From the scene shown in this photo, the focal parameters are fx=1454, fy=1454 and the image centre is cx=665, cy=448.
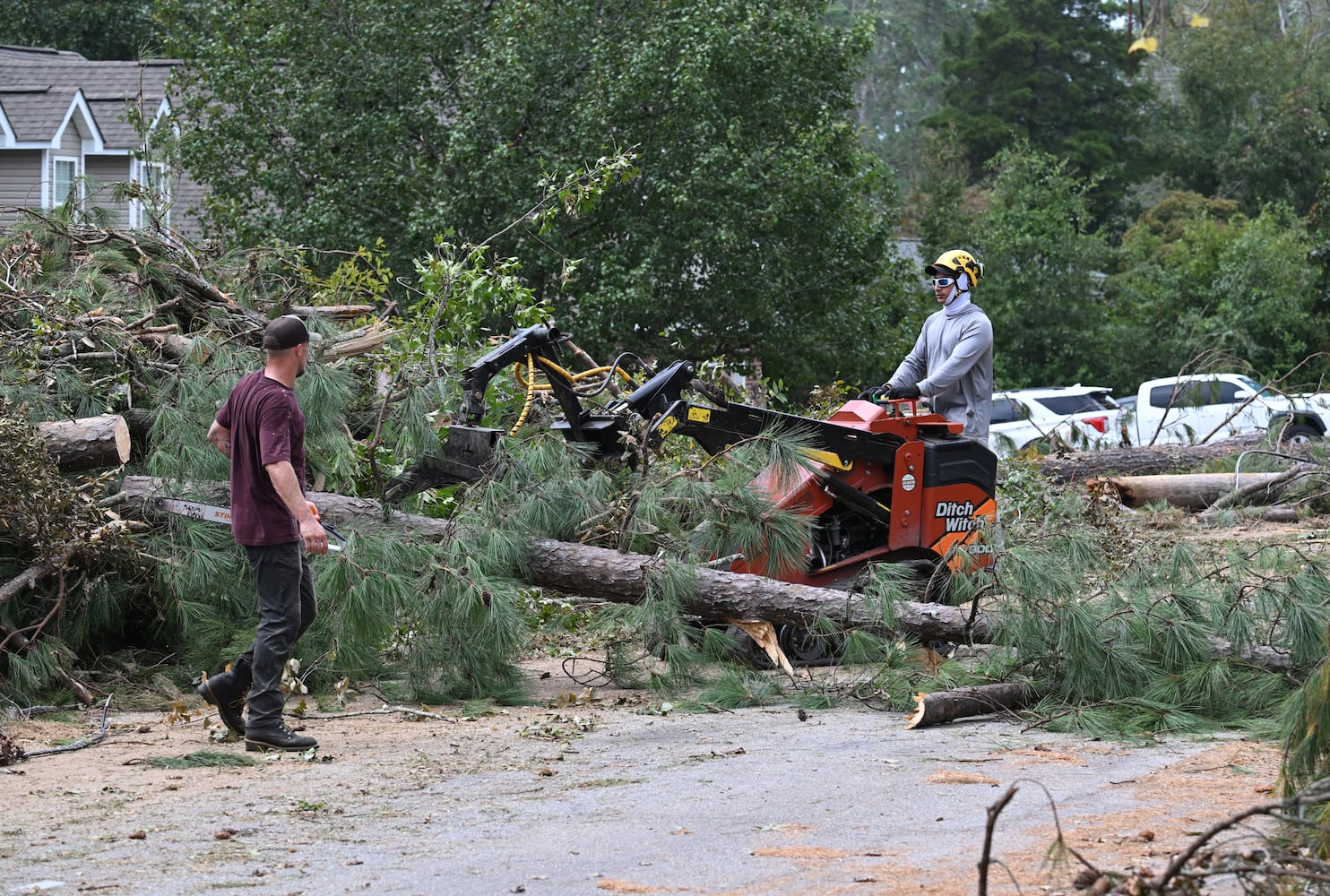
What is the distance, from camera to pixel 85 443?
23.4ft

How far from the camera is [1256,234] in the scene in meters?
30.5

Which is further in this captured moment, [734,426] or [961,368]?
[961,368]

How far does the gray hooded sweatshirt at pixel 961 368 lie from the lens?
8.22 meters

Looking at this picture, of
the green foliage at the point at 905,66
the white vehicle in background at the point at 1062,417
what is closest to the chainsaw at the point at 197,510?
the white vehicle in background at the point at 1062,417

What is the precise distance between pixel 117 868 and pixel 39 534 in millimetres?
3061

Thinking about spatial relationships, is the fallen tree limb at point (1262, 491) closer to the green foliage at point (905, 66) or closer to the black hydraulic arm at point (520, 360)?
the black hydraulic arm at point (520, 360)

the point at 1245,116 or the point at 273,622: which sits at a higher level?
the point at 1245,116

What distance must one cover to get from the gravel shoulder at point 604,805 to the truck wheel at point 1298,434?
12050 millimetres

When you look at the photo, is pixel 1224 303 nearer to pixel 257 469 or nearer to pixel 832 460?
pixel 832 460

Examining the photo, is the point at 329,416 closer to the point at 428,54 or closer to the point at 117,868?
the point at 117,868

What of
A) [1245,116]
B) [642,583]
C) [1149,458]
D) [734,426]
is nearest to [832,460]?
[734,426]

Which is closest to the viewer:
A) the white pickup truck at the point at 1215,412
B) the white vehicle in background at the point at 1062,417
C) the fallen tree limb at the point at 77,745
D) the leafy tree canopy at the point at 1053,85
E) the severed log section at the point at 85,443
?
the fallen tree limb at the point at 77,745

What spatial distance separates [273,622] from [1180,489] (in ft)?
39.9

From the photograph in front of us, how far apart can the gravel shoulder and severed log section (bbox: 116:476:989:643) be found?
27.7 inches
